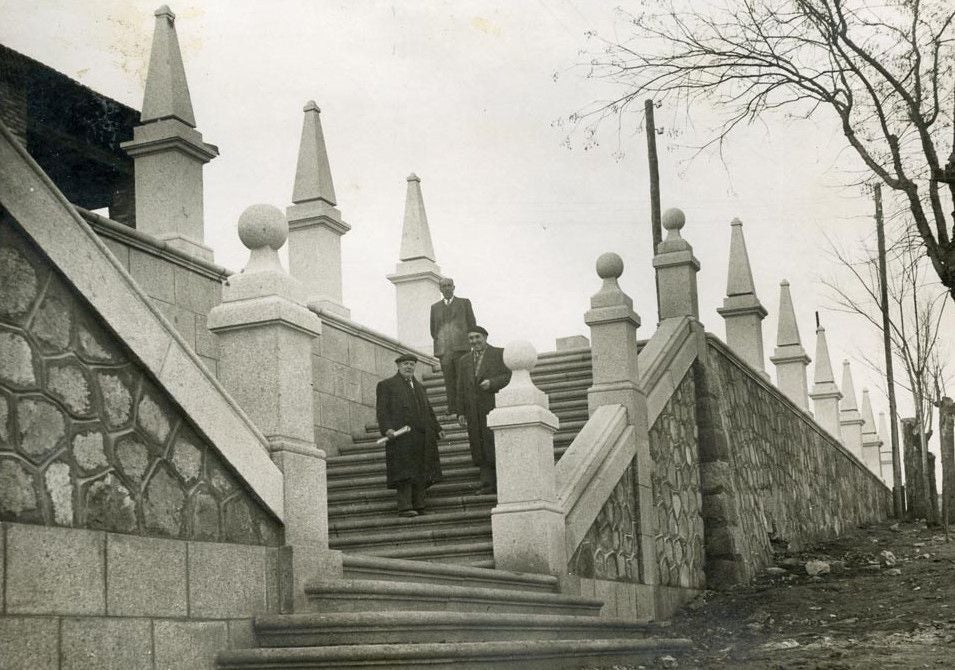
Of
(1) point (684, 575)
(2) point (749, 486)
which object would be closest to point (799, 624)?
(1) point (684, 575)

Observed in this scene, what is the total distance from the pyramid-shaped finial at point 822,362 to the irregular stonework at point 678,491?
18194 millimetres

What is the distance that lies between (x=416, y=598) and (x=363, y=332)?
8.19 meters

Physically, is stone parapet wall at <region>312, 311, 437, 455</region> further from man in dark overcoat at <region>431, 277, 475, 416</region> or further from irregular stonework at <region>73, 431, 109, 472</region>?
irregular stonework at <region>73, 431, 109, 472</region>

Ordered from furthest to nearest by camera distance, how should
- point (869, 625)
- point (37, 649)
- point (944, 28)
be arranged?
point (944, 28)
point (869, 625)
point (37, 649)

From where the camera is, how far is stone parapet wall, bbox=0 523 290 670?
545cm

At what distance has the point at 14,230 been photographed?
5.77m

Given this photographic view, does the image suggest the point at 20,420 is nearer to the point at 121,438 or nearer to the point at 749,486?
the point at 121,438

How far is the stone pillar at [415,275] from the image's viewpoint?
1834 centimetres

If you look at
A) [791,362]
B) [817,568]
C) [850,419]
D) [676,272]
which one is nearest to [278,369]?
[676,272]

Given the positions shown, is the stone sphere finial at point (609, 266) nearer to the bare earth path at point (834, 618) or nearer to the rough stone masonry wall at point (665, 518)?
the rough stone masonry wall at point (665, 518)

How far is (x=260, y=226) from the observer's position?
25.1 feet

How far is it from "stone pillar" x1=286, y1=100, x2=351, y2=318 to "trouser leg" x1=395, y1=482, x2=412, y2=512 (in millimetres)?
4011

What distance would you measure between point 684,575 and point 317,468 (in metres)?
7.39

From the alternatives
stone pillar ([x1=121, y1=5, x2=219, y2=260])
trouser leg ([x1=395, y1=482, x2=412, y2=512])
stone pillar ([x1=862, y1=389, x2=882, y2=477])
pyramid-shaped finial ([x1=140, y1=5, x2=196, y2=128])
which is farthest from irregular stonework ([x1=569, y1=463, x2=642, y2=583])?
stone pillar ([x1=862, y1=389, x2=882, y2=477])
